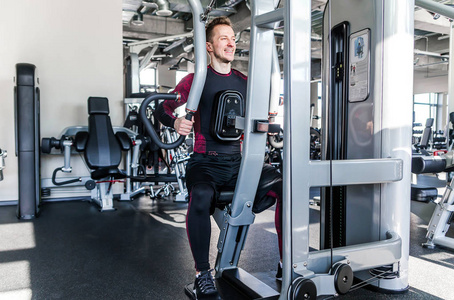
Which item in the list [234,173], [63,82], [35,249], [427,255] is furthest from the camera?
[63,82]

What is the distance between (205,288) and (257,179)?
529 mm

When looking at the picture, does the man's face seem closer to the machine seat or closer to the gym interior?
the gym interior

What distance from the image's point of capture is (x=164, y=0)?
230 inches

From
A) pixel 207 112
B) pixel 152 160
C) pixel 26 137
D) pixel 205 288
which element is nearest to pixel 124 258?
pixel 205 288

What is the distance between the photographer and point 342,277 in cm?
141

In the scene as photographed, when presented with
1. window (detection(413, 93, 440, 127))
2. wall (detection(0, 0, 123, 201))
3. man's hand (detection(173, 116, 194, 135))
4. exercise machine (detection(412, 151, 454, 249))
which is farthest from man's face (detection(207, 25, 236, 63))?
window (detection(413, 93, 440, 127))

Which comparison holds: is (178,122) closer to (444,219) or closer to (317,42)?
(444,219)

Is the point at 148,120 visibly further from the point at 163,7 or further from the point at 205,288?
the point at 163,7

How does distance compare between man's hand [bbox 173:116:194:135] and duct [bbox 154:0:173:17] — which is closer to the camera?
man's hand [bbox 173:116:194:135]

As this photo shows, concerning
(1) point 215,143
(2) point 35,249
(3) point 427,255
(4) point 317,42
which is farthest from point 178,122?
(4) point 317,42

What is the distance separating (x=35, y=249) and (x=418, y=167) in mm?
2451

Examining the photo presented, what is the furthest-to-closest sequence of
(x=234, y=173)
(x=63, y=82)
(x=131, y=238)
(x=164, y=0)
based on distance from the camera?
1. (x=164, y=0)
2. (x=63, y=82)
3. (x=131, y=238)
4. (x=234, y=173)

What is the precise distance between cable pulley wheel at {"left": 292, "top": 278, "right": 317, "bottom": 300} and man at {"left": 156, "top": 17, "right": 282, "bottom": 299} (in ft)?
1.67

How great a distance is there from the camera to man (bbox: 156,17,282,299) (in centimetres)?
Result: 170
